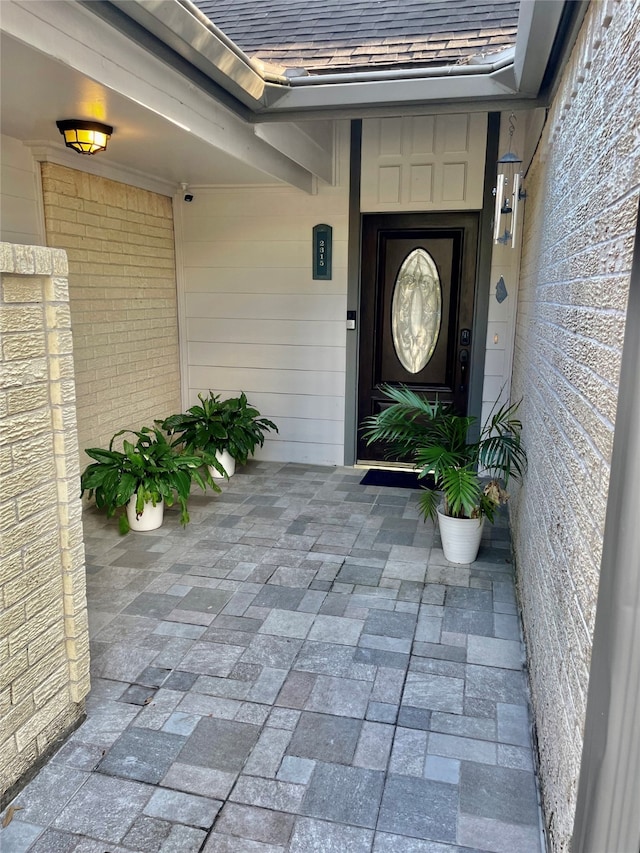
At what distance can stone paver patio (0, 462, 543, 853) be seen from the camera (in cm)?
170

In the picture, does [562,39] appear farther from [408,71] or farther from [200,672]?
[200,672]

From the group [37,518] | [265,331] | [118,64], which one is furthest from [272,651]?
[265,331]

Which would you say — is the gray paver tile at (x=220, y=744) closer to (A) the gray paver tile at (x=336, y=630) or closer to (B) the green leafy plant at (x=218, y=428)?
(A) the gray paver tile at (x=336, y=630)

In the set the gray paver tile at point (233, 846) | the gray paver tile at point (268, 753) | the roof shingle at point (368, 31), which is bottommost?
the gray paver tile at point (233, 846)

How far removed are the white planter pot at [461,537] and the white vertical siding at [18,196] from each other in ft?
9.53

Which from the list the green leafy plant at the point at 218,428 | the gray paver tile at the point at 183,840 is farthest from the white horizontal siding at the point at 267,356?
the gray paver tile at the point at 183,840

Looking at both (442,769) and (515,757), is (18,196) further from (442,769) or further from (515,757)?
(515,757)

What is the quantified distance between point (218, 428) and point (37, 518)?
9.43 feet

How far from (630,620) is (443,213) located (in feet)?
13.4

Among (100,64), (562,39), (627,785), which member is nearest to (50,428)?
(100,64)

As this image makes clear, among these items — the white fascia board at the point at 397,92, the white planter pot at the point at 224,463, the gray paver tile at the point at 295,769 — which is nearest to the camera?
the gray paver tile at the point at 295,769

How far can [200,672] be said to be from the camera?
238 cm

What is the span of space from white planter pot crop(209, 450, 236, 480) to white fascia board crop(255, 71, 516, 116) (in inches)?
101

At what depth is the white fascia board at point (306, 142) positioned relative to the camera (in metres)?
3.52
